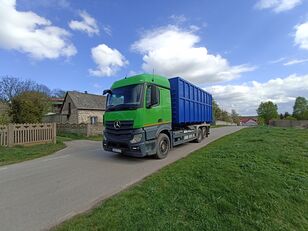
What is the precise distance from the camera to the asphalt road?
13.3 feet

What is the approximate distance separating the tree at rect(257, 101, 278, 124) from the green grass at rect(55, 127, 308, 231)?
9337 cm

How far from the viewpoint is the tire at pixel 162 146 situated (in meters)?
8.96

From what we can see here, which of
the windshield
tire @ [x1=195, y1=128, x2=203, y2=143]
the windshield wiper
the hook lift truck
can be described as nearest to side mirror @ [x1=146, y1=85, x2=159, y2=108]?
the hook lift truck

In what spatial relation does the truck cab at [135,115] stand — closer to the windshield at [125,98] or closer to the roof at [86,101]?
the windshield at [125,98]

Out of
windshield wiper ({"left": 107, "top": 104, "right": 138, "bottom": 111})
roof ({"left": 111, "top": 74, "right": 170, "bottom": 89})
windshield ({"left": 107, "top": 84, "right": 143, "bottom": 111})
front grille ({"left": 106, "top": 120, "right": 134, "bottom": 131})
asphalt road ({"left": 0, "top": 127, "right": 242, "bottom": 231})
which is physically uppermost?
roof ({"left": 111, "top": 74, "right": 170, "bottom": 89})

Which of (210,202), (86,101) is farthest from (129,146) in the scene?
(86,101)

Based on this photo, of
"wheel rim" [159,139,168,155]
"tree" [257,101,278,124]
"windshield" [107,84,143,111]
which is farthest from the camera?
"tree" [257,101,278,124]

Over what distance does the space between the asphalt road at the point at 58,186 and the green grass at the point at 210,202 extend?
0.54 metres

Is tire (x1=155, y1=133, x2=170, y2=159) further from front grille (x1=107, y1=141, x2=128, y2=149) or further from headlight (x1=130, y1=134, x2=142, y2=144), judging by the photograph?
front grille (x1=107, y1=141, x2=128, y2=149)

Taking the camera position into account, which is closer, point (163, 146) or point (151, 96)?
point (151, 96)

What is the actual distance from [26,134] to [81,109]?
20117 millimetres

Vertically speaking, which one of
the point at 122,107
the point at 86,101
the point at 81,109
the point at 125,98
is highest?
the point at 86,101

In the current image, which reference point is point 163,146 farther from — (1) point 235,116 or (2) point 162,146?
(1) point 235,116

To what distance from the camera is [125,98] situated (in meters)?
8.64
